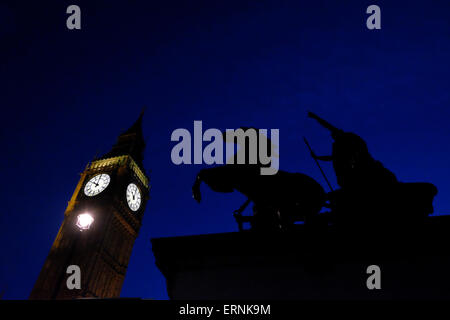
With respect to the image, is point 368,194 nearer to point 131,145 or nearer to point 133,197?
point 133,197

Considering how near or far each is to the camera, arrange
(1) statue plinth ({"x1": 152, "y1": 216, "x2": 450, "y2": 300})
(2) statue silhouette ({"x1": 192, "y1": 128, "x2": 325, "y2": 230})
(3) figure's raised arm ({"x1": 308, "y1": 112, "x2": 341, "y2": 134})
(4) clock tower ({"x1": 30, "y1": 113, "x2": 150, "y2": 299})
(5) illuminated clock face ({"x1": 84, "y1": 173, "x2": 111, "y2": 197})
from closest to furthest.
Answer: (1) statue plinth ({"x1": 152, "y1": 216, "x2": 450, "y2": 300}), (2) statue silhouette ({"x1": 192, "y1": 128, "x2": 325, "y2": 230}), (3) figure's raised arm ({"x1": 308, "y1": 112, "x2": 341, "y2": 134}), (4) clock tower ({"x1": 30, "y1": 113, "x2": 150, "y2": 299}), (5) illuminated clock face ({"x1": 84, "y1": 173, "x2": 111, "y2": 197})

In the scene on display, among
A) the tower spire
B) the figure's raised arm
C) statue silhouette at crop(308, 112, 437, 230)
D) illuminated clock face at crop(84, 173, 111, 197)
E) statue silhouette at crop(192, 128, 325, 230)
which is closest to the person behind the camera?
statue silhouette at crop(308, 112, 437, 230)

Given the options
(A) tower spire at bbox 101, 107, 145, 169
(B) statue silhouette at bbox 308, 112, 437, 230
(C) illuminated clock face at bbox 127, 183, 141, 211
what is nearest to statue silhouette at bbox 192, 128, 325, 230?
(B) statue silhouette at bbox 308, 112, 437, 230

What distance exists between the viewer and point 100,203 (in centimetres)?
5494

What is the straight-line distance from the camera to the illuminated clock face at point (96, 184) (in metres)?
56.3

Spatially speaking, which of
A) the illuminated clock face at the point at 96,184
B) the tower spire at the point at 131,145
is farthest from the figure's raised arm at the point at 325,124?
the tower spire at the point at 131,145

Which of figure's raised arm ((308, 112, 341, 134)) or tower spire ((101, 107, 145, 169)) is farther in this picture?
tower spire ((101, 107, 145, 169))

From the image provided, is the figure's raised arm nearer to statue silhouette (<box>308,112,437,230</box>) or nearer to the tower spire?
statue silhouette (<box>308,112,437,230</box>)

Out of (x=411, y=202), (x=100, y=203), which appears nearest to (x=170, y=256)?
(x=411, y=202)

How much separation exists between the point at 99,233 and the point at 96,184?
8120 millimetres

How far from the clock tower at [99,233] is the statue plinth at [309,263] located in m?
45.6

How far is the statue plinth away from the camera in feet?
17.9

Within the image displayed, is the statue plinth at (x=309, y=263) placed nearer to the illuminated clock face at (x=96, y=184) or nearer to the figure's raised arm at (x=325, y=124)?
the figure's raised arm at (x=325, y=124)
